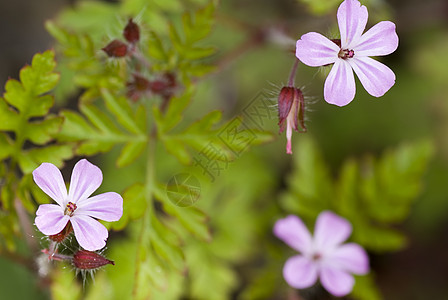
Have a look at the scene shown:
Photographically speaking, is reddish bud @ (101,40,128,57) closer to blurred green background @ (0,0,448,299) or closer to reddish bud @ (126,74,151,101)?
reddish bud @ (126,74,151,101)

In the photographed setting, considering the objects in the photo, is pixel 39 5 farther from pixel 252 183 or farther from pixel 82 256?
pixel 82 256

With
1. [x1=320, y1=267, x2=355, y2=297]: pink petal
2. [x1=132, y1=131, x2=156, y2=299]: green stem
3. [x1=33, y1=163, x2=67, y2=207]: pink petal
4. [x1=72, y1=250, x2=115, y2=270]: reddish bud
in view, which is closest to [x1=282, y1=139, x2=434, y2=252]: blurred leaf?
[x1=320, y1=267, x2=355, y2=297]: pink petal

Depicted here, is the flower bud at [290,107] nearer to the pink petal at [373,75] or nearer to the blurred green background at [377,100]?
the pink petal at [373,75]

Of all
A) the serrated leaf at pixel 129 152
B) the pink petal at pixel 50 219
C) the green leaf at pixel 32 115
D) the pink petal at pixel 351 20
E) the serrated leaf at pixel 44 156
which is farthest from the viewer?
the serrated leaf at pixel 129 152

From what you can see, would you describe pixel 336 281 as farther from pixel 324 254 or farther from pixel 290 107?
pixel 290 107

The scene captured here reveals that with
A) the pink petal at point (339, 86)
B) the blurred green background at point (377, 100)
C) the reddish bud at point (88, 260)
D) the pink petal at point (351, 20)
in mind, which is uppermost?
the blurred green background at point (377, 100)

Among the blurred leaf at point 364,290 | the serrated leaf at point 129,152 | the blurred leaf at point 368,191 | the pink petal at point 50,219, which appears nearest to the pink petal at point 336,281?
the blurred leaf at point 364,290

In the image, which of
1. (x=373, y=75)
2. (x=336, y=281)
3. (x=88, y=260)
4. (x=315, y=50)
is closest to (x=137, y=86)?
(x=88, y=260)

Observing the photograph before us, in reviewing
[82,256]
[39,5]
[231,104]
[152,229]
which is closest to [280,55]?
[231,104]
